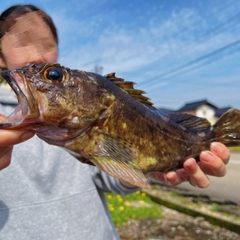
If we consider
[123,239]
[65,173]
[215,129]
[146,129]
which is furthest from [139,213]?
[146,129]

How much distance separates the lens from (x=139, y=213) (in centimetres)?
546

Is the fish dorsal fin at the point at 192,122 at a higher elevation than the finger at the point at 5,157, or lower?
lower

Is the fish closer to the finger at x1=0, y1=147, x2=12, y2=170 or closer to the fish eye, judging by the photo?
the fish eye

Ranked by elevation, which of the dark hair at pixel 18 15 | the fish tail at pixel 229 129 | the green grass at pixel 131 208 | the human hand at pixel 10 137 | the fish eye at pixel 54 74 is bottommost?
the green grass at pixel 131 208

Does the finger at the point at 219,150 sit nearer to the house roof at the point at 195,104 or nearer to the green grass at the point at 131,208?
the green grass at the point at 131,208

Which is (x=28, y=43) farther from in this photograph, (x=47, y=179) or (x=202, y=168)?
(x=202, y=168)

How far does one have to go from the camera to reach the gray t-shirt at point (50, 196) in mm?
2338

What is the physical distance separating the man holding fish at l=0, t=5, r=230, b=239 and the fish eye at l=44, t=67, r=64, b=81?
0.40 m

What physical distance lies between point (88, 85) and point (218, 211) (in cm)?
466

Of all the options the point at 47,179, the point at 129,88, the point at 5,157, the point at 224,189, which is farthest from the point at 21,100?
the point at 224,189

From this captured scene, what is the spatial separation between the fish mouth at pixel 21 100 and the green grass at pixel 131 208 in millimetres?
3966

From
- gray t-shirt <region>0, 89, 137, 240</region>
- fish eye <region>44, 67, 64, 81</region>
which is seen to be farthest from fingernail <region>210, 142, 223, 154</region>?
fish eye <region>44, 67, 64, 81</region>

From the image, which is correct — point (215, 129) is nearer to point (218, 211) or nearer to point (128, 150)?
point (128, 150)

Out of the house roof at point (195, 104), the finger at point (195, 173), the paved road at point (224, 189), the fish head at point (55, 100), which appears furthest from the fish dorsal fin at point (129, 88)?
the house roof at point (195, 104)
